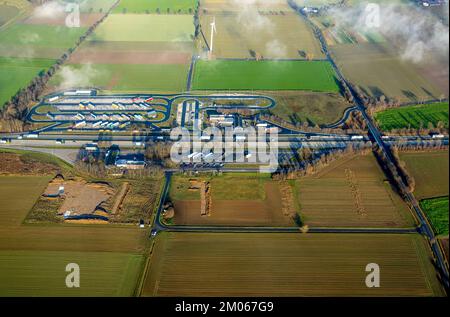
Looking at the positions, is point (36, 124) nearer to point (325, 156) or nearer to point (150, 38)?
point (150, 38)

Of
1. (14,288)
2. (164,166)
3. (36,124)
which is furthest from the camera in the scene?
(36,124)

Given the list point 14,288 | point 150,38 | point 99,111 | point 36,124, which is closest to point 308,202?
point 14,288

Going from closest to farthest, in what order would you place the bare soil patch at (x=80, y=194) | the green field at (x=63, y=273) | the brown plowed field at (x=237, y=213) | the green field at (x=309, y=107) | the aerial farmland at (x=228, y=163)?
the green field at (x=63, y=273) → the aerial farmland at (x=228, y=163) → the brown plowed field at (x=237, y=213) → the bare soil patch at (x=80, y=194) → the green field at (x=309, y=107)

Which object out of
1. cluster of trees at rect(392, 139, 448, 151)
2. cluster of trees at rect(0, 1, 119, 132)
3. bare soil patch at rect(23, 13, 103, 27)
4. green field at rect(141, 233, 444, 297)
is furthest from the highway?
bare soil patch at rect(23, 13, 103, 27)

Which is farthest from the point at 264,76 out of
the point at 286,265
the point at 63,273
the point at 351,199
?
the point at 63,273

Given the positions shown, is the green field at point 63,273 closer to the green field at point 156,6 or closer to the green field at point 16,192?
the green field at point 16,192

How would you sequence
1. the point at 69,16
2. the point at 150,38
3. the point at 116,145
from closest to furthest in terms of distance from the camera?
the point at 116,145 → the point at 150,38 → the point at 69,16

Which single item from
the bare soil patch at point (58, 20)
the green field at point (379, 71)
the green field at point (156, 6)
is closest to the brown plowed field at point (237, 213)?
the green field at point (379, 71)

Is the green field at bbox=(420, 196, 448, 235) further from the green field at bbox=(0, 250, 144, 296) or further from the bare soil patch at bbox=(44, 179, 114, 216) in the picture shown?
the bare soil patch at bbox=(44, 179, 114, 216)
